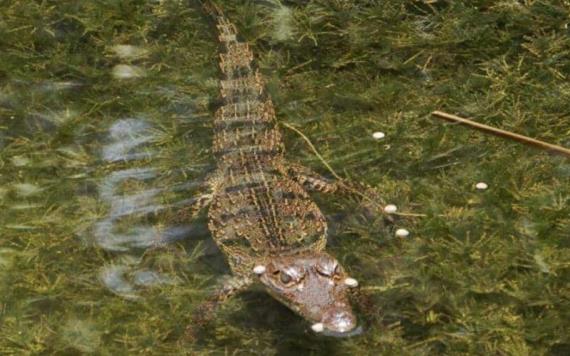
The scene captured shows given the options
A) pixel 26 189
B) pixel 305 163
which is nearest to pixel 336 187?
pixel 305 163

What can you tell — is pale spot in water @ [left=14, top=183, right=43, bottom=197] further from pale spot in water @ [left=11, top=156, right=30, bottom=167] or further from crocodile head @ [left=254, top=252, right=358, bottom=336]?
crocodile head @ [left=254, top=252, right=358, bottom=336]

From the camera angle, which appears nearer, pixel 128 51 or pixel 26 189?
pixel 26 189

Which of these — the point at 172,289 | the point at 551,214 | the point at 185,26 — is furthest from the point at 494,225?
the point at 185,26

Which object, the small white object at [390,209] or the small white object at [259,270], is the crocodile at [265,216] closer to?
the small white object at [259,270]

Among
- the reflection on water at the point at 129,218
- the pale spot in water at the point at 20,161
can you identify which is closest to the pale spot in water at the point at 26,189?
the pale spot in water at the point at 20,161

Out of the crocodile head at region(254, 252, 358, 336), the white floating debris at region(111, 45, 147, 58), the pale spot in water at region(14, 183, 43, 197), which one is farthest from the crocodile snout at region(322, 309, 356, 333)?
the white floating debris at region(111, 45, 147, 58)

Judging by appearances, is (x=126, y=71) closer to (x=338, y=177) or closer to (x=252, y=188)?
(x=252, y=188)
